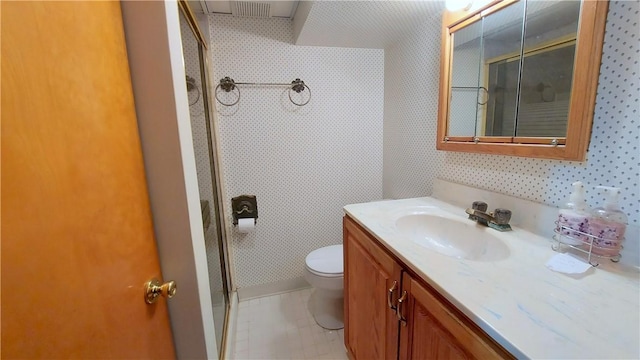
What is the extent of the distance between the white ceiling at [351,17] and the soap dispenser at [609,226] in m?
1.20

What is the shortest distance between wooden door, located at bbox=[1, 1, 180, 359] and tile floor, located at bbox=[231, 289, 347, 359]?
3.71 feet

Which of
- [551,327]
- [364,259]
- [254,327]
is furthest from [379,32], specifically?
[254,327]

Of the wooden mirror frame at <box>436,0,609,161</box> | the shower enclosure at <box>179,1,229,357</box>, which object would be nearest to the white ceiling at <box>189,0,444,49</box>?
the shower enclosure at <box>179,1,229,357</box>

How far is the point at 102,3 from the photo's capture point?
0.57 meters

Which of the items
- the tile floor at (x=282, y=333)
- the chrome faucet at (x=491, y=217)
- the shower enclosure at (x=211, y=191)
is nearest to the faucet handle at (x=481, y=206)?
the chrome faucet at (x=491, y=217)

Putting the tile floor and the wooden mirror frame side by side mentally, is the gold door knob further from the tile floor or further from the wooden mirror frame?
the wooden mirror frame

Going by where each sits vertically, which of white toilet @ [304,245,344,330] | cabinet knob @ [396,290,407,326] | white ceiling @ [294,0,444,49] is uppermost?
white ceiling @ [294,0,444,49]

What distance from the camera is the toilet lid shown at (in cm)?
168

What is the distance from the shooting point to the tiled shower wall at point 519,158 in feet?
2.43

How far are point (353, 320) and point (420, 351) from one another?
59 centimetres

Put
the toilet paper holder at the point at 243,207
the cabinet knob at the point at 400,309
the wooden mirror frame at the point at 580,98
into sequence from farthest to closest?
1. the toilet paper holder at the point at 243,207
2. the cabinet knob at the point at 400,309
3. the wooden mirror frame at the point at 580,98

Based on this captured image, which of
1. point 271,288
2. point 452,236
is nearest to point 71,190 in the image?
point 452,236

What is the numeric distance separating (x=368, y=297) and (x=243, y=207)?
1.17 m

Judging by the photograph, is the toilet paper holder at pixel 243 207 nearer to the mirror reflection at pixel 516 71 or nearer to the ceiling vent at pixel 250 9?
the ceiling vent at pixel 250 9
